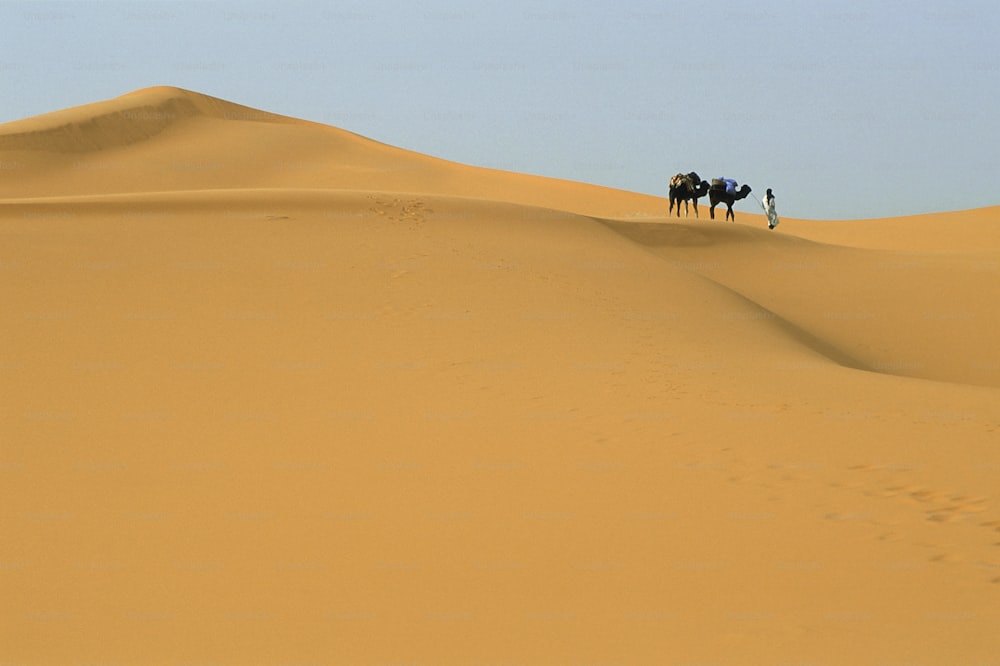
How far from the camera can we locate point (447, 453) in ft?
24.3

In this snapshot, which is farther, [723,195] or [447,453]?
[723,195]

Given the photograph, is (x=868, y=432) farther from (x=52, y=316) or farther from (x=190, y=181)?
(x=190, y=181)

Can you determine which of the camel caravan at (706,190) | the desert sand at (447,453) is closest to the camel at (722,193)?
the camel caravan at (706,190)

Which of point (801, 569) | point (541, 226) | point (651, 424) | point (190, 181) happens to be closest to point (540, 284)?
point (541, 226)

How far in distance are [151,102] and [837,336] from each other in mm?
42976

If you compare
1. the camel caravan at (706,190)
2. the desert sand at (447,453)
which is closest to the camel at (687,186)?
the camel caravan at (706,190)

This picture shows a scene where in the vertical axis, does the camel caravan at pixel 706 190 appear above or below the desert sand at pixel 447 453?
above

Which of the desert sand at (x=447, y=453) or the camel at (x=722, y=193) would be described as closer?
the desert sand at (x=447, y=453)

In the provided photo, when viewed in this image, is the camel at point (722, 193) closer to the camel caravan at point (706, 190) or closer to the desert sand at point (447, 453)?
the camel caravan at point (706, 190)

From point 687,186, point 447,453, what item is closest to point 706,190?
point 687,186

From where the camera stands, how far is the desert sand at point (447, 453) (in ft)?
14.8

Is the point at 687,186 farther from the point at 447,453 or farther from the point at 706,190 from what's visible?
the point at 447,453

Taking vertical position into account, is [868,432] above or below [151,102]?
below

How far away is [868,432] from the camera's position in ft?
26.1
